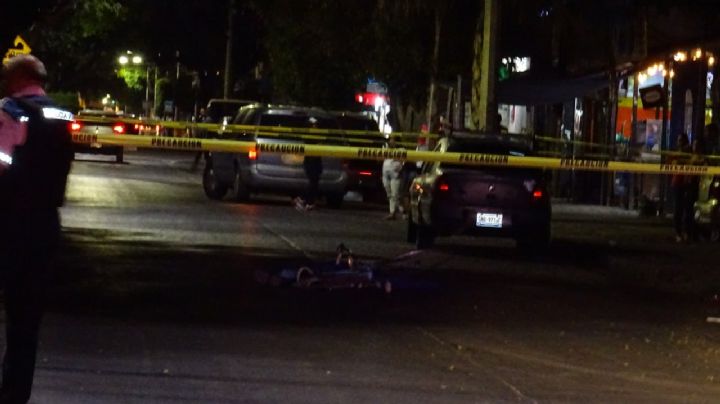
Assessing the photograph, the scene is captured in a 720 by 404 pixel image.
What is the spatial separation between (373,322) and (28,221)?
5279 mm

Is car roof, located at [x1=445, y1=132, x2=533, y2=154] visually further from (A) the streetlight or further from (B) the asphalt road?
(A) the streetlight

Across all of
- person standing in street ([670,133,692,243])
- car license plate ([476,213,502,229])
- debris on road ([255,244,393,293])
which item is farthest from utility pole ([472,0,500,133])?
debris on road ([255,244,393,293])

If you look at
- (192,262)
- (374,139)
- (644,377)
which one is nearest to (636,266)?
(192,262)

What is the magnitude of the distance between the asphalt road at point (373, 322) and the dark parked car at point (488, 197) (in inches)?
17.3

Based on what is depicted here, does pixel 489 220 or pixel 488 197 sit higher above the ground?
pixel 488 197

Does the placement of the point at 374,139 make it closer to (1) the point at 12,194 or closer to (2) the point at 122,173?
(2) the point at 122,173

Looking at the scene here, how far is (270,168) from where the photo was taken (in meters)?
27.2

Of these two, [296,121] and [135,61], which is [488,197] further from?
[135,61]

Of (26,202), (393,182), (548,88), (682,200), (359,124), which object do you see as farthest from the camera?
(359,124)

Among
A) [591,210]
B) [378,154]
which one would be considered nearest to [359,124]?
[591,210]

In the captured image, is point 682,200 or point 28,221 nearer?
point 28,221

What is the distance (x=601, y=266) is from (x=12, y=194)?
12.2 metres

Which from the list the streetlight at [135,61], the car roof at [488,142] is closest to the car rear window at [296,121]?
the car roof at [488,142]

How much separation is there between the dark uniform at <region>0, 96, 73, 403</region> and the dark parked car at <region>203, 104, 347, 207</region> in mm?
18000
